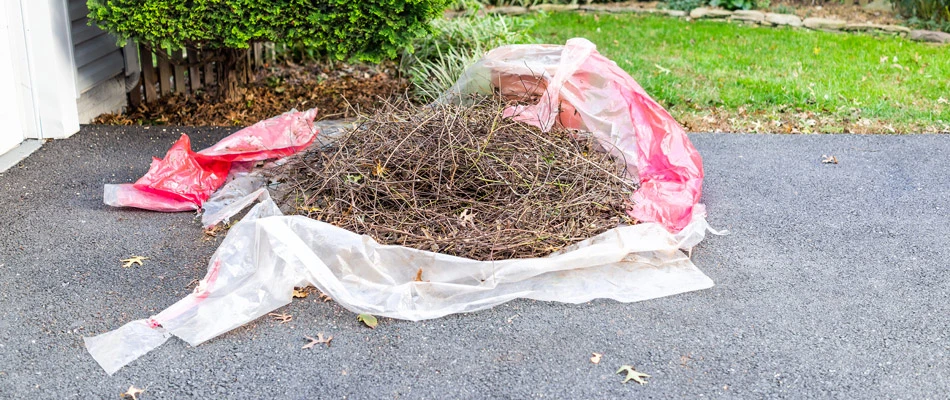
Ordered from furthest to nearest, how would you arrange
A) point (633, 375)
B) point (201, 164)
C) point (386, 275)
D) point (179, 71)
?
1. point (179, 71)
2. point (201, 164)
3. point (386, 275)
4. point (633, 375)

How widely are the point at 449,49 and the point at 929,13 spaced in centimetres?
612

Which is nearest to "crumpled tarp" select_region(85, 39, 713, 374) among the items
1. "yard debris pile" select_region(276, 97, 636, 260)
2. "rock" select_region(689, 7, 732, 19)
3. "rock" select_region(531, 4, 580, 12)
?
"yard debris pile" select_region(276, 97, 636, 260)

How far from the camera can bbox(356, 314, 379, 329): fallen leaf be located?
3.16m

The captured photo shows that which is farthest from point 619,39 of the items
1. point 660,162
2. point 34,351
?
point 34,351

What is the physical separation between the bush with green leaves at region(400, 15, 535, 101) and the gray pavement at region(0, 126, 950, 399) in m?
2.46

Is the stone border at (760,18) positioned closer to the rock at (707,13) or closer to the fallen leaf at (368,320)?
the rock at (707,13)

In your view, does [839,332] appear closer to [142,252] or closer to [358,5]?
[142,252]

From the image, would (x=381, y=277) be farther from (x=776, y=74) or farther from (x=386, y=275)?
(x=776, y=74)

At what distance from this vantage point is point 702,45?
27.7 ft

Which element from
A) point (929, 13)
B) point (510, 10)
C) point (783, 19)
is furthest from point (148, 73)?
point (929, 13)

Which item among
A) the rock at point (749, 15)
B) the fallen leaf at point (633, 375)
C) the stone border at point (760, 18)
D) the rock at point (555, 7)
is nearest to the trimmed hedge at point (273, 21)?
the fallen leaf at point (633, 375)

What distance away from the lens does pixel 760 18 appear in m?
9.69

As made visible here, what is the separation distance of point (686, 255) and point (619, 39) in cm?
535

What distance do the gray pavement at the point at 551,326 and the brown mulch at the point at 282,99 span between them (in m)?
1.67
